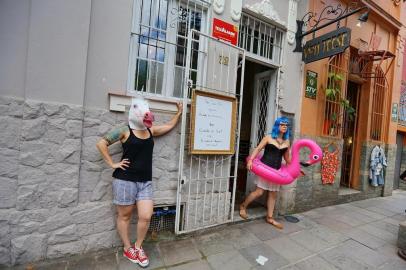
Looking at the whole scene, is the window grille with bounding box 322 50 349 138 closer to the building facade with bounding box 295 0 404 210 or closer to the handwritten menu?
the building facade with bounding box 295 0 404 210

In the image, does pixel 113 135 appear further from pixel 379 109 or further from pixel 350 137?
pixel 379 109

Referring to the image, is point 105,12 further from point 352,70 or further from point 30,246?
point 352,70

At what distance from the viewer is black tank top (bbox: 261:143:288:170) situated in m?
4.25

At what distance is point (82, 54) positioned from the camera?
2.94 metres

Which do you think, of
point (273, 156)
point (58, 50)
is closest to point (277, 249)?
point (273, 156)

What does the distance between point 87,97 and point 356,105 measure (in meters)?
6.79

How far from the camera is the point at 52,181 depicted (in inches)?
113

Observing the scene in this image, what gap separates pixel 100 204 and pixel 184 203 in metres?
1.16

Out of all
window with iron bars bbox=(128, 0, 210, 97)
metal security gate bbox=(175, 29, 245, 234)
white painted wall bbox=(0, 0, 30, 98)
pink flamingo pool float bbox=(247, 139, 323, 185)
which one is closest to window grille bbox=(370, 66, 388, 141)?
pink flamingo pool float bbox=(247, 139, 323, 185)

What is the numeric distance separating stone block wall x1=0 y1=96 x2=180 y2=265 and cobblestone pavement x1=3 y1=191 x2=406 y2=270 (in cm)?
25

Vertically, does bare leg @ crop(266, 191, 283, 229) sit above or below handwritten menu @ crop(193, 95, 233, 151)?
below

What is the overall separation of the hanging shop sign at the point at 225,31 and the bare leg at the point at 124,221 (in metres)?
2.71

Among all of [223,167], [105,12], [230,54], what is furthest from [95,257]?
[230,54]

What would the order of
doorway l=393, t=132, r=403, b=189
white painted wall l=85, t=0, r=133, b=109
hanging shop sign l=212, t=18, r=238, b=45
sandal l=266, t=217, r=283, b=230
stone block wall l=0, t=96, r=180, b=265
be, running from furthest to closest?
doorway l=393, t=132, r=403, b=189, sandal l=266, t=217, r=283, b=230, hanging shop sign l=212, t=18, r=238, b=45, white painted wall l=85, t=0, r=133, b=109, stone block wall l=0, t=96, r=180, b=265
